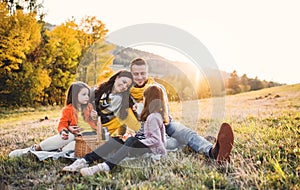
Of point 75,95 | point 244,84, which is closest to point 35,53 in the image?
point 244,84

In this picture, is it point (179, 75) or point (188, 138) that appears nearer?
point (188, 138)

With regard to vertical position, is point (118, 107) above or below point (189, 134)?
above

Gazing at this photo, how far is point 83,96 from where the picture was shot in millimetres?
4477

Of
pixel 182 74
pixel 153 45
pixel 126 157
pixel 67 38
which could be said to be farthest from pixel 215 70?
pixel 67 38

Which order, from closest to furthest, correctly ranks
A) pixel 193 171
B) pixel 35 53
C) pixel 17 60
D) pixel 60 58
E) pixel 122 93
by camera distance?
pixel 193 171 < pixel 122 93 < pixel 17 60 < pixel 35 53 < pixel 60 58

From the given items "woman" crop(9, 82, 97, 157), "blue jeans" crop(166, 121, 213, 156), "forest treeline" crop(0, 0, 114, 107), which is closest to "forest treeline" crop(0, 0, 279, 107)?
"forest treeline" crop(0, 0, 114, 107)

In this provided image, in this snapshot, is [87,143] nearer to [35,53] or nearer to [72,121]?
[72,121]

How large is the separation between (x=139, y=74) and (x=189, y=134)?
1010mm

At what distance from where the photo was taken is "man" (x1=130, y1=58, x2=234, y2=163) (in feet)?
10.9

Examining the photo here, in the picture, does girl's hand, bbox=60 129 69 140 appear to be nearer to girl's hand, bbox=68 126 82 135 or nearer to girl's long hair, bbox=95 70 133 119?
girl's hand, bbox=68 126 82 135

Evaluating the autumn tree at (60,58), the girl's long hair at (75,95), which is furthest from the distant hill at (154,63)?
A: the autumn tree at (60,58)

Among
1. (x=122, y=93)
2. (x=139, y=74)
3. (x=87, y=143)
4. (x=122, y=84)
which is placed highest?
(x=139, y=74)

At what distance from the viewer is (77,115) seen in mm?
4484

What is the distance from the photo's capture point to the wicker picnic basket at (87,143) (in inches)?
149
